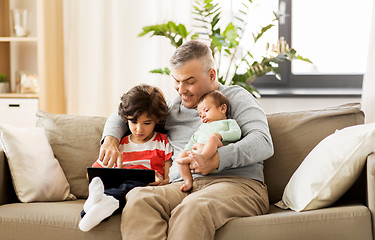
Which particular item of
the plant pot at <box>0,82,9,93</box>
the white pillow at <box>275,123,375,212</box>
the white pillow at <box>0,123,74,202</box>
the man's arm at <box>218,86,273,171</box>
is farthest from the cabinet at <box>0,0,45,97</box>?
the white pillow at <box>275,123,375,212</box>

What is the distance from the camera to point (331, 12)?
3.62 metres

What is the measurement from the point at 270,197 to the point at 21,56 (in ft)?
8.21

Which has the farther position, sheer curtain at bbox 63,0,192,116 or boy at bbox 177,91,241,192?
sheer curtain at bbox 63,0,192,116

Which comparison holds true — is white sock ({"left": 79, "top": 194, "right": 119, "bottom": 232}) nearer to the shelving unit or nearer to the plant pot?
the shelving unit

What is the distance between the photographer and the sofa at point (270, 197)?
1760 mm

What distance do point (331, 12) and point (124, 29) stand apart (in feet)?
4.92

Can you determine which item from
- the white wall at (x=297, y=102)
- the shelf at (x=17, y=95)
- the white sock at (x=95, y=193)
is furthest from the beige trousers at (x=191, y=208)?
the shelf at (x=17, y=95)

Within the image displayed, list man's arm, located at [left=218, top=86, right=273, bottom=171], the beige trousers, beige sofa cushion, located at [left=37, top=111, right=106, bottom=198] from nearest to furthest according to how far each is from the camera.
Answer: the beige trousers, man's arm, located at [left=218, top=86, right=273, bottom=171], beige sofa cushion, located at [left=37, top=111, right=106, bottom=198]

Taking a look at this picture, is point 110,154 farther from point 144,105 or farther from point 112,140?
point 144,105

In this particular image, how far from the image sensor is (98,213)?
5.98 ft

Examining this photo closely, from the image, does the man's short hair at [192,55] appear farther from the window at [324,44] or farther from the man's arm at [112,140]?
the window at [324,44]

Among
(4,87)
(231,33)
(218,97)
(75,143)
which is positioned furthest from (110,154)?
(4,87)

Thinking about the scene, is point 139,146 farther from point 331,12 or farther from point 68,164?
point 331,12

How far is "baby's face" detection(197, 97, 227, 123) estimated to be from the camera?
6.74 ft
